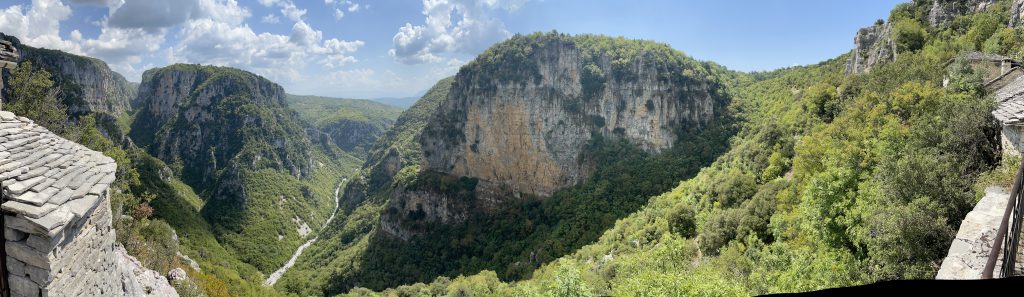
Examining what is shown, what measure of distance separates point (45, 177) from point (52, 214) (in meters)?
0.85

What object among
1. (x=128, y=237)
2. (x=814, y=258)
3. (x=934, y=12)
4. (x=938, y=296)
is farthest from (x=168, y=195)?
(x=934, y=12)

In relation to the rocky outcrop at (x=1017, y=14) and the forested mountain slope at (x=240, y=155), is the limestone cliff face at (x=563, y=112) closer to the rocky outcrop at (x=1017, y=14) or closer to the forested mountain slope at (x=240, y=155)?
the rocky outcrop at (x=1017, y=14)

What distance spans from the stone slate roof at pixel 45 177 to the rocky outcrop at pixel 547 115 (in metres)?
58.1

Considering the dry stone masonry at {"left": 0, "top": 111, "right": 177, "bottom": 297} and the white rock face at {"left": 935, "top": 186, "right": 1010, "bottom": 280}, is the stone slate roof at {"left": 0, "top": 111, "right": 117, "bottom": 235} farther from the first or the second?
the white rock face at {"left": 935, "top": 186, "right": 1010, "bottom": 280}

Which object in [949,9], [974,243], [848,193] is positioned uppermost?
[949,9]

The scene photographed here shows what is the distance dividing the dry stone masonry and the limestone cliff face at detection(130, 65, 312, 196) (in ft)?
336

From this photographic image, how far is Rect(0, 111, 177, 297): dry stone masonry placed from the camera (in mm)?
5645

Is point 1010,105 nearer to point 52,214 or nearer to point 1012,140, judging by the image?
point 1012,140

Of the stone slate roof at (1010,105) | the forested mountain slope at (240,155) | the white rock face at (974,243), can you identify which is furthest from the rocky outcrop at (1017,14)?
the forested mountain slope at (240,155)

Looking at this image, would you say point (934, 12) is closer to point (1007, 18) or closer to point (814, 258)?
point (1007, 18)

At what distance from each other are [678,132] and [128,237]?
2266 inches

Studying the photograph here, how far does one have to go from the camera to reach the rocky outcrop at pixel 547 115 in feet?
211

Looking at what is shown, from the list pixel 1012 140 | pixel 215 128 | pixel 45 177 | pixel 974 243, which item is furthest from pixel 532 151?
pixel 215 128

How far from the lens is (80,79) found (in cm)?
9156
